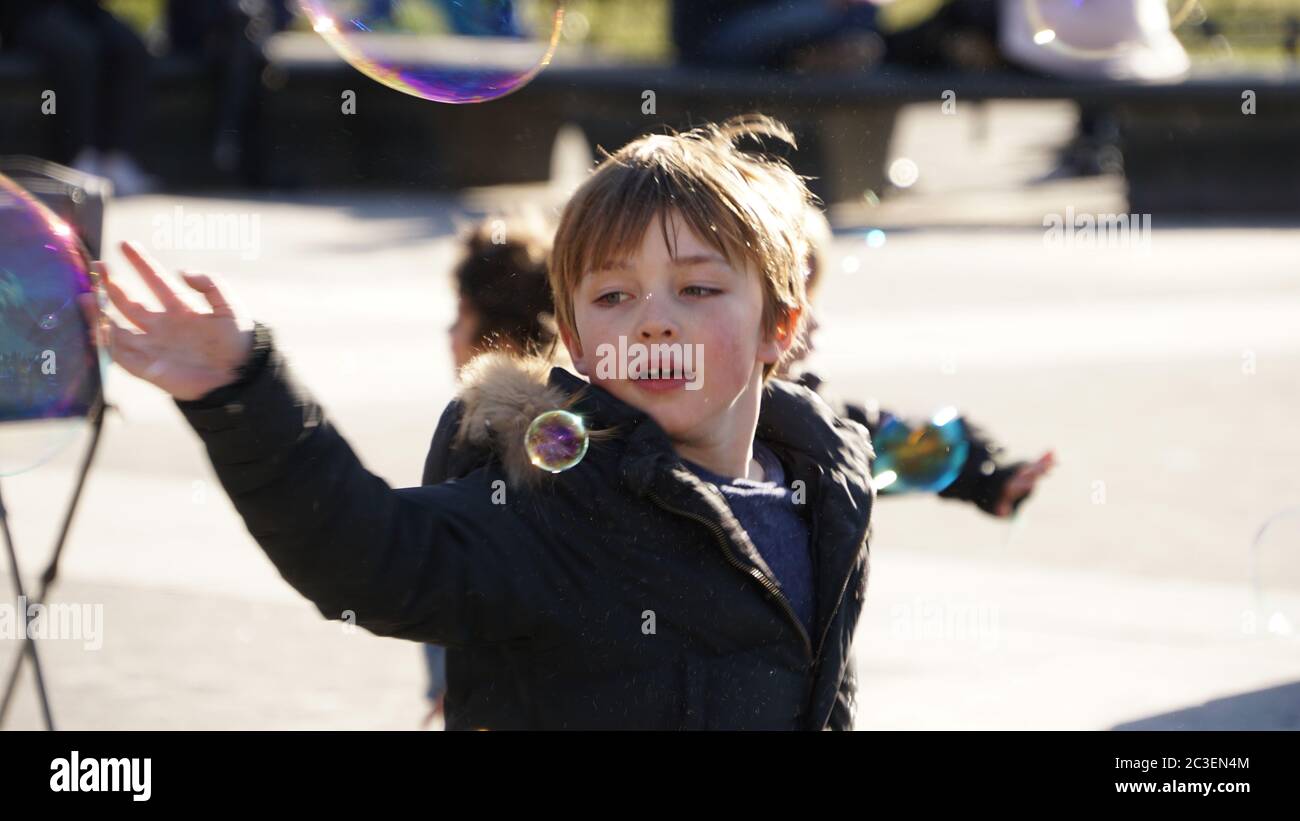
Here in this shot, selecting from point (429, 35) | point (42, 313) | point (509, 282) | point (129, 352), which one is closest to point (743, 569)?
point (129, 352)

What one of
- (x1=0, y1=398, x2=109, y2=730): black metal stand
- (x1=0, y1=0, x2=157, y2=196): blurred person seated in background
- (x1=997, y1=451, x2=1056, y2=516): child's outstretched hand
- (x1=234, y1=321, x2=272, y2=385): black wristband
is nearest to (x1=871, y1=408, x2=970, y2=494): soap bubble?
(x1=997, y1=451, x2=1056, y2=516): child's outstretched hand

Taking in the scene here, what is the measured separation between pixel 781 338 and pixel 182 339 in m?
1.00

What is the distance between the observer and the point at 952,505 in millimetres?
5934

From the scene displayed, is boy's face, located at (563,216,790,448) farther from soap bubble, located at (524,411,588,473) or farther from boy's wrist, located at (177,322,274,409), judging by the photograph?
boy's wrist, located at (177,322,274,409)

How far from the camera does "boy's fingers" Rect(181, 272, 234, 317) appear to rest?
1880 mm

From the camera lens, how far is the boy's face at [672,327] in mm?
2375

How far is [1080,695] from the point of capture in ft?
13.2

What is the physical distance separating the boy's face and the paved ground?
167 cm

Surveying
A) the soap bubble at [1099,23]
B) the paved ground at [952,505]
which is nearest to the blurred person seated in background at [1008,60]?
the paved ground at [952,505]

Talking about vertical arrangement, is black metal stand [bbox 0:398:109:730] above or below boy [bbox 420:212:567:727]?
below

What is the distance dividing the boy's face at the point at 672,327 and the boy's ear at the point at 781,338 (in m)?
0.10

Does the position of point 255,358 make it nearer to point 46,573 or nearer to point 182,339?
point 182,339

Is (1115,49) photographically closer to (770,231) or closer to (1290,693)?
(1290,693)

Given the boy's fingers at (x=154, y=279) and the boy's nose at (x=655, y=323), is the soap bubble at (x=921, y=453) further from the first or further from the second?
the boy's fingers at (x=154, y=279)
